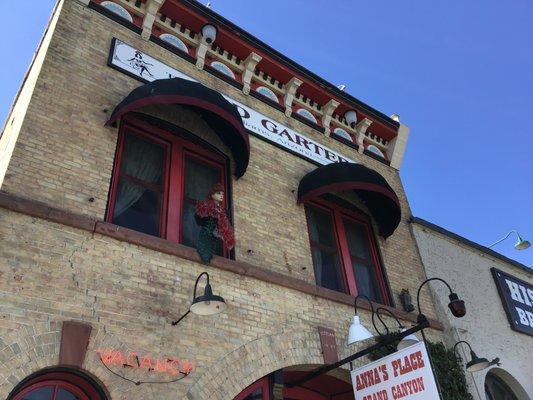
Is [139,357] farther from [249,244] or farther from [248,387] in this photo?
[249,244]

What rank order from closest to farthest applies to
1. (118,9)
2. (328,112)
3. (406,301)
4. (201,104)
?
(201,104), (118,9), (406,301), (328,112)

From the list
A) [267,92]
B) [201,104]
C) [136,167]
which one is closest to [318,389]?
[136,167]

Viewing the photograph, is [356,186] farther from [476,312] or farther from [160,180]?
[476,312]

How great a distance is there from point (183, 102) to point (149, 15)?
287 centimetres

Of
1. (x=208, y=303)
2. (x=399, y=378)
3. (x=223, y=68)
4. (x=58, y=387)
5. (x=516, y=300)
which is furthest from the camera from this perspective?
(x=516, y=300)

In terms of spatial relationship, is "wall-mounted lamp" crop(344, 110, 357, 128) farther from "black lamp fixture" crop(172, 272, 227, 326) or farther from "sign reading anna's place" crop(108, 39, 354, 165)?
"black lamp fixture" crop(172, 272, 227, 326)

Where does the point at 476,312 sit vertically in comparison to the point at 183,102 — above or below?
below

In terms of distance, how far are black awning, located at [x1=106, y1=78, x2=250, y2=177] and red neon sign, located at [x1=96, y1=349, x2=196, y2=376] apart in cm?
359

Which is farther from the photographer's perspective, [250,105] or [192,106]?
[250,105]

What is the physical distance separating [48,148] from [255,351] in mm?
4040

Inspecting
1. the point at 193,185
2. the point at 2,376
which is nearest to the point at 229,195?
the point at 193,185

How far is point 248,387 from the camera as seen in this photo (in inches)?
280

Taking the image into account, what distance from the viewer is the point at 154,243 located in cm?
698

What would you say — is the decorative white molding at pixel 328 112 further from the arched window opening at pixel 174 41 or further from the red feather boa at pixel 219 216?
the red feather boa at pixel 219 216
